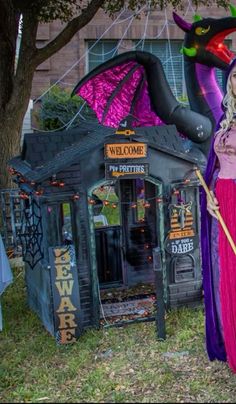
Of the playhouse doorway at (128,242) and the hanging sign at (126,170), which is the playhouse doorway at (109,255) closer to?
the playhouse doorway at (128,242)

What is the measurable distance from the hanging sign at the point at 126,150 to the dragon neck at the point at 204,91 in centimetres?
203

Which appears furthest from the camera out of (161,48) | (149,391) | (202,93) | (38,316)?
(161,48)

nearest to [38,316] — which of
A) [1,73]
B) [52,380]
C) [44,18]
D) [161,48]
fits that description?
[52,380]

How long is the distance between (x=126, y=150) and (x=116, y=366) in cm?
179

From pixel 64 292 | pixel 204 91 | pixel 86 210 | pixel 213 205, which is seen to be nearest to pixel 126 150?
pixel 86 210

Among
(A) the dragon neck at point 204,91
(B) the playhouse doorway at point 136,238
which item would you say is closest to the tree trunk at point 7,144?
(B) the playhouse doorway at point 136,238

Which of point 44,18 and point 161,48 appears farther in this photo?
point 161,48

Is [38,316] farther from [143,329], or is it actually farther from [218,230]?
[218,230]

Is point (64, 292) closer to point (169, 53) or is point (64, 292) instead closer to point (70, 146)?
point (70, 146)

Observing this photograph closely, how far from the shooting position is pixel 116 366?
13.4ft

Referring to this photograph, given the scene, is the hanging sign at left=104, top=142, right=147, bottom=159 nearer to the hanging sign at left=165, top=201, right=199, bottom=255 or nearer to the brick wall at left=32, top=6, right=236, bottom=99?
the hanging sign at left=165, top=201, right=199, bottom=255

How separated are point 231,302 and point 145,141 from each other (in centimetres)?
163

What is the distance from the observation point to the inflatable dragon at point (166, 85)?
20.2 feet

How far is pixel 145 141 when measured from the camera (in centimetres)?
462
